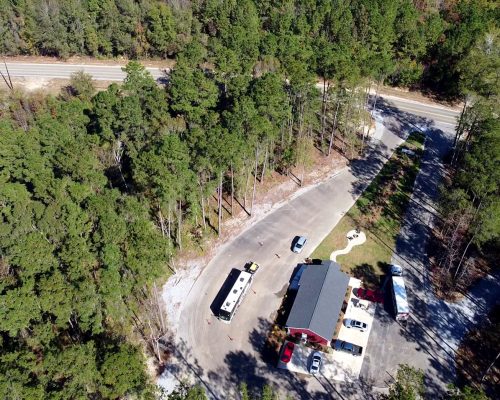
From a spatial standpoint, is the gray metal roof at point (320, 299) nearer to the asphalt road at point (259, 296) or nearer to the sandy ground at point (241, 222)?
the asphalt road at point (259, 296)

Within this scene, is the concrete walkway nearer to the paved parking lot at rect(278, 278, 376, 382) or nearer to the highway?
the highway

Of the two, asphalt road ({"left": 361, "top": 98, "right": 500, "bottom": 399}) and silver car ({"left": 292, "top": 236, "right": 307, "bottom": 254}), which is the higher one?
silver car ({"left": 292, "top": 236, "right": 307, "bottom": 254})

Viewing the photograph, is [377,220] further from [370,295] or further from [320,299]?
[320,299]

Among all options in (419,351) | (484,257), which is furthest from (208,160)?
(484,257)

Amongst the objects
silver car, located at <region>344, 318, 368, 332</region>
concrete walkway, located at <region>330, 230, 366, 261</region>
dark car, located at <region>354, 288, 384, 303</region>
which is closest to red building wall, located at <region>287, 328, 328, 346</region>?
silver car, located at <region>344, 318, 368, 332</region>

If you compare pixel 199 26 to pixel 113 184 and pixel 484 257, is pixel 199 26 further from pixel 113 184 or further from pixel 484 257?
pixel 484 257

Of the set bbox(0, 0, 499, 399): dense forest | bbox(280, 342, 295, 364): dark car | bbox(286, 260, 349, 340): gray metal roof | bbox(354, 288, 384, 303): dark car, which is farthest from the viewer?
bbox(354, 288, 384, 303): dark car
